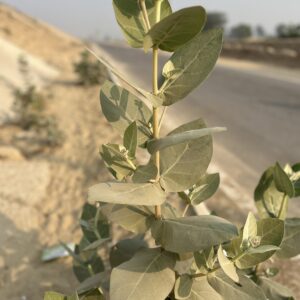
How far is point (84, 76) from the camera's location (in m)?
12.8

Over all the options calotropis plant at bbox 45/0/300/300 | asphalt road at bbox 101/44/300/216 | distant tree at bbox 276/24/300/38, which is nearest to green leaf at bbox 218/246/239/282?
calotropis plant at bbox 45/0/300/300

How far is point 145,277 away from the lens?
1.45 metres

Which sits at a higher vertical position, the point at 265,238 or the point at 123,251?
the point at 265,238

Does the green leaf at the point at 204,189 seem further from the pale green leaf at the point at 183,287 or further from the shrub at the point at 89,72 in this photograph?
the shrub at the point at 89,72

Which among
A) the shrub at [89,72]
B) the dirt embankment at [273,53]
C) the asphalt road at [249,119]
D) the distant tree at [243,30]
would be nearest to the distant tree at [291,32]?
the dirt embankment at [273,53]

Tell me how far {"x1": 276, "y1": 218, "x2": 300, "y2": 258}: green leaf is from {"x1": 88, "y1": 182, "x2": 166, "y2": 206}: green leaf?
25.8 inches

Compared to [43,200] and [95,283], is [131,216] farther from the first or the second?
[43,200]

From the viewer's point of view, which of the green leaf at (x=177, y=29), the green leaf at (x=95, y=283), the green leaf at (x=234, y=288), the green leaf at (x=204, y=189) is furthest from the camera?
the green leaf at (x=95, y=283)

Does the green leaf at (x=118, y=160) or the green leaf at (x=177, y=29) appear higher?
the green leaf at (x=177, y=29)

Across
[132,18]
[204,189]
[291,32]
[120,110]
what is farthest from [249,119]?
→ [291,32]

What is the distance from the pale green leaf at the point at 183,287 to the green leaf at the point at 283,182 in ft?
1.72

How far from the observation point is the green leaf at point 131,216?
1522 millimetres

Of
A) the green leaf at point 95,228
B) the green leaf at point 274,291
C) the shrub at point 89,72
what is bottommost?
the shrub at point 89,72

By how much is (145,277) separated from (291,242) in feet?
2.13
